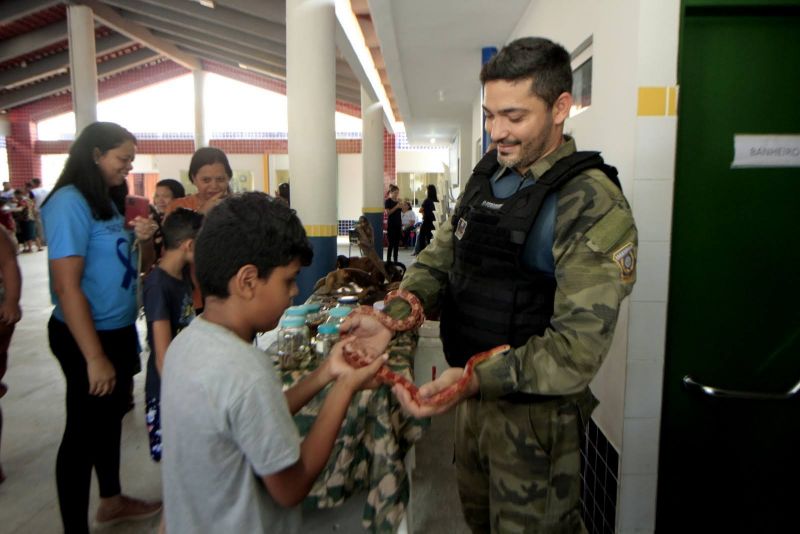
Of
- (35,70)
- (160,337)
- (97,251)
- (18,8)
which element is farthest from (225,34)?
(160,337)

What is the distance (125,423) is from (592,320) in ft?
10.8

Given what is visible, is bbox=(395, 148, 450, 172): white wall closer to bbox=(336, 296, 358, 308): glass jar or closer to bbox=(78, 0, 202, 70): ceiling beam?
bbox=(78, 0, 202, 70): ceiling beam

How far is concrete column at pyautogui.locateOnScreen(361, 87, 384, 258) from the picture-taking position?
36.7 ft

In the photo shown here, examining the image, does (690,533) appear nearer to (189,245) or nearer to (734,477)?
(734,477)

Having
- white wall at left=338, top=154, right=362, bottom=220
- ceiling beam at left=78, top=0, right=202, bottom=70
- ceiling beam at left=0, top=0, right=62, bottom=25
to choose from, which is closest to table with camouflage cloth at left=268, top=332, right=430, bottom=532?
ceiling beam at left=78, top=0, right=202, bottom=70

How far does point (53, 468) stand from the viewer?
9.75ft

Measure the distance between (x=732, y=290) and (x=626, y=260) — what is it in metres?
1.11

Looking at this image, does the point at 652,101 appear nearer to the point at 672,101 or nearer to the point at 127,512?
the point at 672,101

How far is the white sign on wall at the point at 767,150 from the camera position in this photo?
1998mm

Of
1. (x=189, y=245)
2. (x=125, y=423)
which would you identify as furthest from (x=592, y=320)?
(x=125, y=423)

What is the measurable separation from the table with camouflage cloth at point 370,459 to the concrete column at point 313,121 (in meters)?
3.39

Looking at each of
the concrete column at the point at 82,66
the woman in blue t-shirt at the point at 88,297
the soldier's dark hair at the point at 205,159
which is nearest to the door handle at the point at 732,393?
the woman in blue t-shirt at the point at 88,297

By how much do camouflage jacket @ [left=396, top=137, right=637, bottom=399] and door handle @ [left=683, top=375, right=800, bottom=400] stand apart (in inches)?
37.4

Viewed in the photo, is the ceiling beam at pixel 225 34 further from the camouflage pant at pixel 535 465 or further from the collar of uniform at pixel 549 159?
the camouflage pant at pixel 535 465
